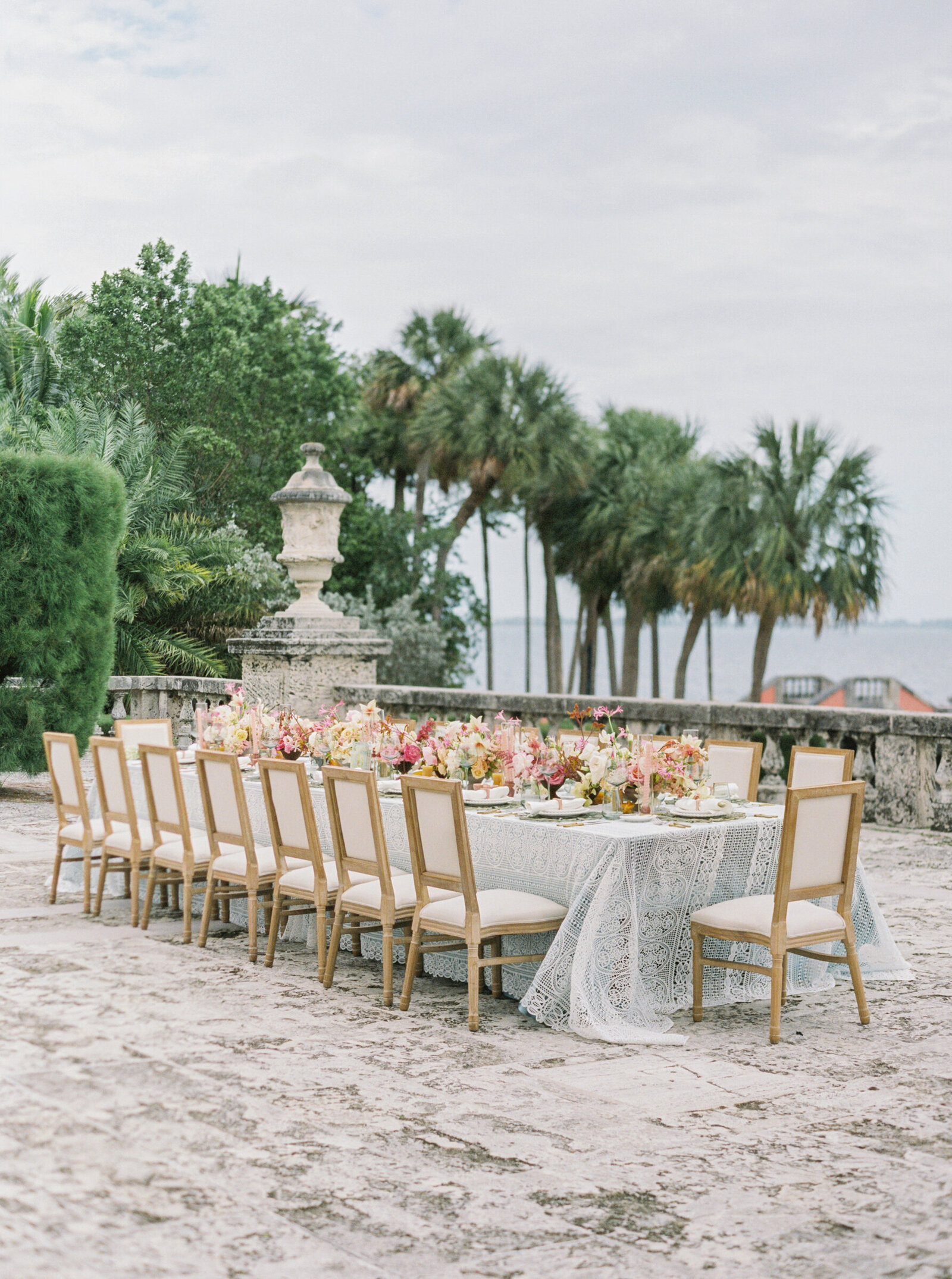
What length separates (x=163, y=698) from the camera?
16.0 m

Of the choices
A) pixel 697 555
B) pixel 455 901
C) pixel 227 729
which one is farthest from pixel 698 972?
pixel 697 555

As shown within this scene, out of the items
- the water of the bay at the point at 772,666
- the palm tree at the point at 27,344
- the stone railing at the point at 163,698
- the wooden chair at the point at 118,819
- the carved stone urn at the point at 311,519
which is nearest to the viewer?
the wooden chair at the point at 118,819

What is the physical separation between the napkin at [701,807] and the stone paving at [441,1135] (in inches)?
34.8

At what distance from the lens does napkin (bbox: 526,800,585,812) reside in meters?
6.32

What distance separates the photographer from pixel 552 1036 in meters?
5.62

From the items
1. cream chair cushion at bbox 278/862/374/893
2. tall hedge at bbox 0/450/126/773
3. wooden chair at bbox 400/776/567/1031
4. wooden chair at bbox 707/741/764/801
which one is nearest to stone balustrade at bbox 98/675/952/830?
wooden chair at bbox 707/741/764/801

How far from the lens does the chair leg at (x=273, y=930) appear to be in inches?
266

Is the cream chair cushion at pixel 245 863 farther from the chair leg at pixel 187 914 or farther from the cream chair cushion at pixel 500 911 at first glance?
the cream chair cushion at pixel 500 911

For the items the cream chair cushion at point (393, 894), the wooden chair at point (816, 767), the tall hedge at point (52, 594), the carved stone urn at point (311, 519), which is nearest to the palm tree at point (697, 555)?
the tall hedge at point (52, 594)

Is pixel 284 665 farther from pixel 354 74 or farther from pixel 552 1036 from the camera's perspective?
pixel 354 74

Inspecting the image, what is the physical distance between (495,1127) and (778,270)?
5101cm

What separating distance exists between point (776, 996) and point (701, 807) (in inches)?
41.5

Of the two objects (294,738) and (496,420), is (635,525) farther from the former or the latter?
(294,738)

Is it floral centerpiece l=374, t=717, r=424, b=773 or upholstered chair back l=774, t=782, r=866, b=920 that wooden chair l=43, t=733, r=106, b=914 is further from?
upholstered chair back l=774, t=782, r=866, b=920
